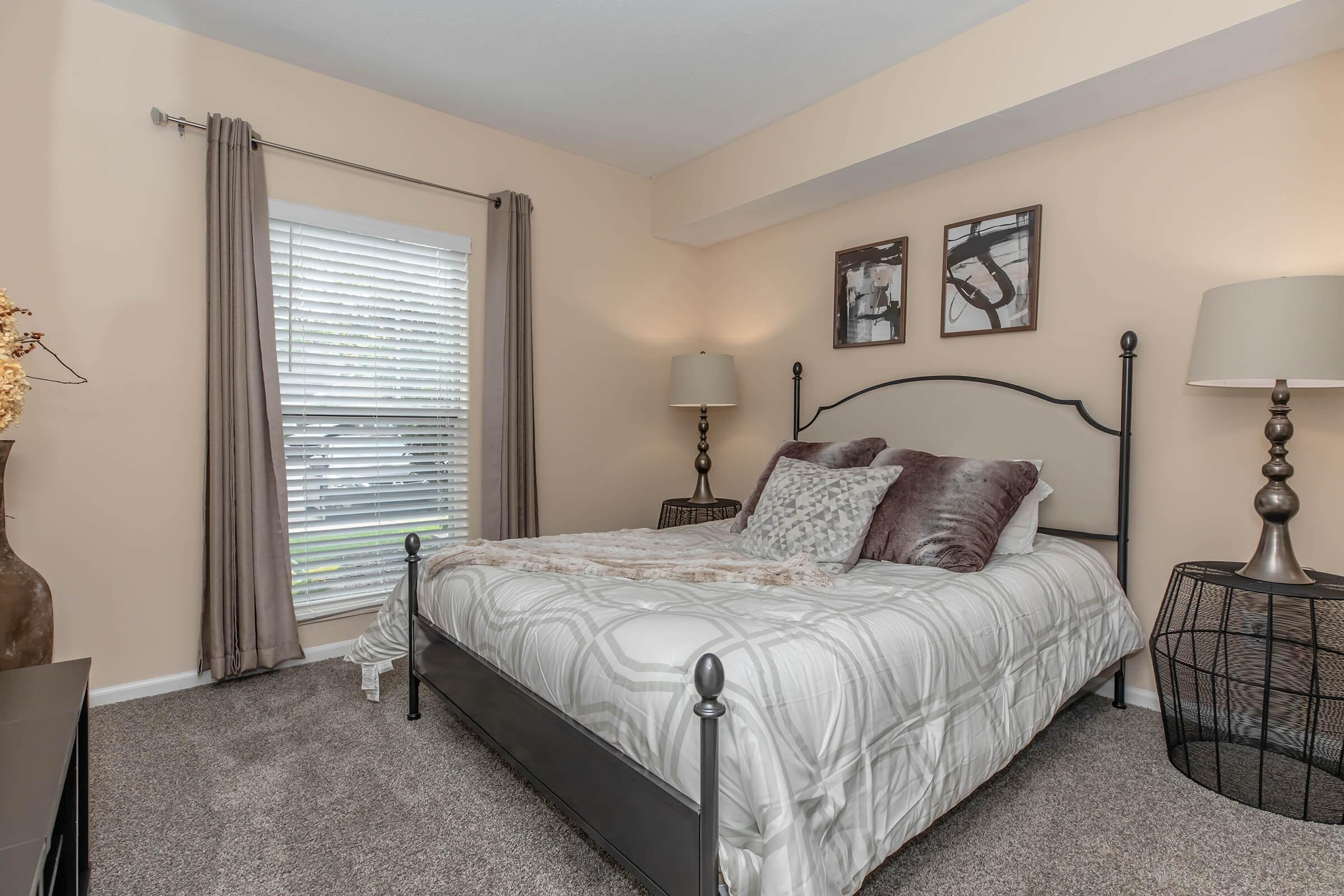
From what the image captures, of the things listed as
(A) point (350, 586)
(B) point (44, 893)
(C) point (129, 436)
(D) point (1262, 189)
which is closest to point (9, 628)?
(C) point (129, 436)

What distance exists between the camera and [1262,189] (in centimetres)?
236

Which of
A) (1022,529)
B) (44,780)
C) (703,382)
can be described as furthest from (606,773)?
(703,382)

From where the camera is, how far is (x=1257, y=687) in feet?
7.24

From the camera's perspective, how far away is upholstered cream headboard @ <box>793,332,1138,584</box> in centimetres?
265

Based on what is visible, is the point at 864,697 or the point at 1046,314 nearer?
the point at 864,697

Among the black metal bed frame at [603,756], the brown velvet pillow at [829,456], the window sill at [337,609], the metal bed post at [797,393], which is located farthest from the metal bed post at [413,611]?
the metal bed post at [797,393]

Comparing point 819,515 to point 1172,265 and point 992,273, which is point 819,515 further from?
point 1172,265

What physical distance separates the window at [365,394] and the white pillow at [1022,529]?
2550 millimetres

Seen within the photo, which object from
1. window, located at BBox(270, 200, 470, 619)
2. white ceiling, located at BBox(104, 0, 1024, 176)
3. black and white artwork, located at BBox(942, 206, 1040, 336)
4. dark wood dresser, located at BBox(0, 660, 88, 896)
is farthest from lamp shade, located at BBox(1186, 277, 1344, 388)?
window, located at BBox(270, 200, 470, 619)

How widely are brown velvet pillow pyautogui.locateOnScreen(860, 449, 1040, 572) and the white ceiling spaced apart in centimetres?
161

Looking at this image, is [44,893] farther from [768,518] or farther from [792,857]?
[768,518]

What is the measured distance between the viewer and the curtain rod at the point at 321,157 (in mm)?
2658

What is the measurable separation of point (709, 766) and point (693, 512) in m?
2.74

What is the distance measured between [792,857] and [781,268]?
3.36 meters
